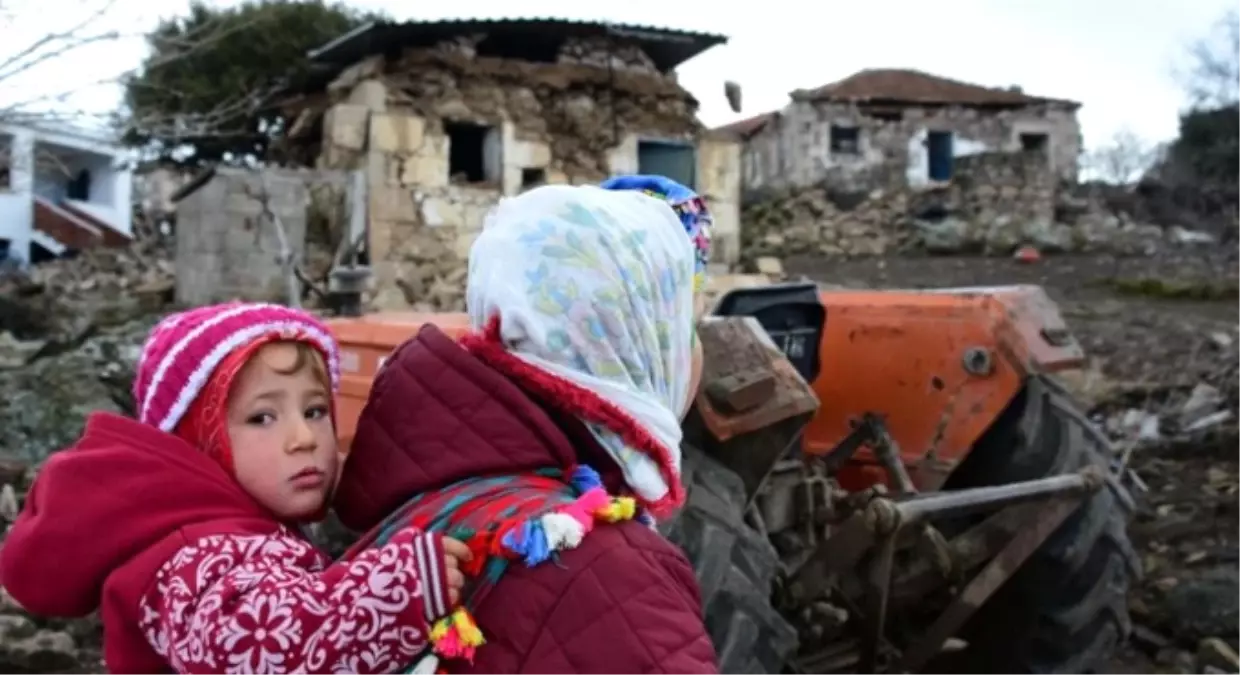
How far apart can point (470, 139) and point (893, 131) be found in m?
15.7

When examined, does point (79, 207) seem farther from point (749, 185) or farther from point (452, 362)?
point (452, 362)

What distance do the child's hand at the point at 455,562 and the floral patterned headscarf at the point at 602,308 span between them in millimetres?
226

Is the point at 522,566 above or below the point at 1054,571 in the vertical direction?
above

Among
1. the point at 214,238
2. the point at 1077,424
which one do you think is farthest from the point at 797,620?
the point at 214,238

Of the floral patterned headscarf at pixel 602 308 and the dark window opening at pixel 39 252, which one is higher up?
the dark window opening at pixel 39 252

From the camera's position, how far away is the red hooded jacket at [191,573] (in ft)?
4.20

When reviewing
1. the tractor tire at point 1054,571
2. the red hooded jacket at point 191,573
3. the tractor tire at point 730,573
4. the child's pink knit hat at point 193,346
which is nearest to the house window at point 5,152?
the tractor tire at point 730,573

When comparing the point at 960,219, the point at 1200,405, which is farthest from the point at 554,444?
the point at 960,219

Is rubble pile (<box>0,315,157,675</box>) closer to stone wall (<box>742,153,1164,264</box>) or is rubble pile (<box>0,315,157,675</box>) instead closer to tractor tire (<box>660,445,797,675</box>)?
tractor tire (<box>660,445,797,675</box>)

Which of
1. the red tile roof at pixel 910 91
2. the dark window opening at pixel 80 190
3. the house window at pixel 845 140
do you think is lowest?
the dark window opening at pixel 80 190

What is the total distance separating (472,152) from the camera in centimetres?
1582

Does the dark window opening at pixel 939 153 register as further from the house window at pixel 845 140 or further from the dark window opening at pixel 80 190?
the dark window opening at pixel 80 190

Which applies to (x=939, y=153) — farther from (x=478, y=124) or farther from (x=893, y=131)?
(x=478, y=124)

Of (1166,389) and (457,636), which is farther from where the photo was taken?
(1166,389)
